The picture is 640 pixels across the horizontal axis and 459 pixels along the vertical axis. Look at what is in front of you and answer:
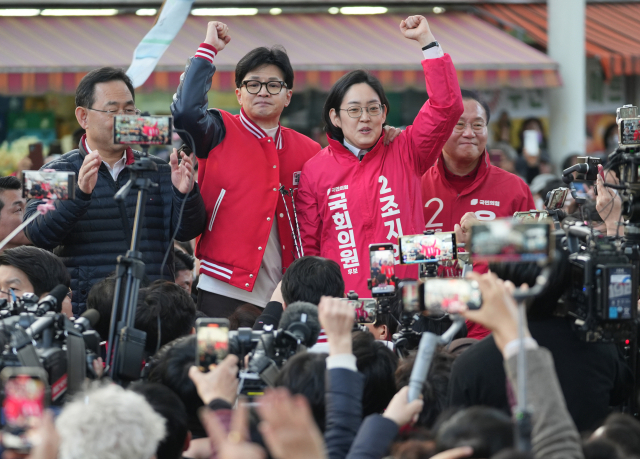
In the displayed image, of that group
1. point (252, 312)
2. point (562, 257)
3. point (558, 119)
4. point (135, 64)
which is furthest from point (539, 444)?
point (558, 119)

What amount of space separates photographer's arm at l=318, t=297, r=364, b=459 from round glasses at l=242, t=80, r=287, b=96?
2043mm

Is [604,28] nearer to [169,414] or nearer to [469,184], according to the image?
[469,184]

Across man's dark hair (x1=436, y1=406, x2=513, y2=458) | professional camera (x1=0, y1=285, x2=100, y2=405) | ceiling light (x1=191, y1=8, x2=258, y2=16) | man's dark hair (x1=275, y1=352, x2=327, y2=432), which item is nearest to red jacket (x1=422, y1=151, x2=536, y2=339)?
man's dark hair (x1=275, y1=352, x2=327, y2=432)

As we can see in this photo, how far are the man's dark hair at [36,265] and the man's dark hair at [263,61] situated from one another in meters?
1.31

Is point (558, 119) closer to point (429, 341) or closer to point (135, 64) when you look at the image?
point (135, 64)

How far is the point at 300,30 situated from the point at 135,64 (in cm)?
608

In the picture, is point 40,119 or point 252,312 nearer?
point 252,312

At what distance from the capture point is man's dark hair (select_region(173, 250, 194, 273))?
5214mm

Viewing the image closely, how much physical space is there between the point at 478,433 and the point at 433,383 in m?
0.84

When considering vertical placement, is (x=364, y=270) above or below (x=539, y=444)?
above

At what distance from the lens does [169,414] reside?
2.50m

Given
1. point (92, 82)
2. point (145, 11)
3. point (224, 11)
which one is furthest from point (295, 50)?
point (92, 82)

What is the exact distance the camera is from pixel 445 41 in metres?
11.5

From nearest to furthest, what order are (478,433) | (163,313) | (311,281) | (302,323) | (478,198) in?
1. (478,433)
2. (302,323)
3. (163,313)
4. (311,281)
5. (478,198)
